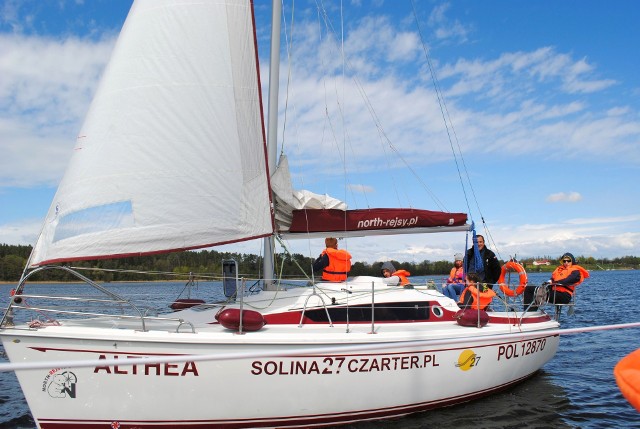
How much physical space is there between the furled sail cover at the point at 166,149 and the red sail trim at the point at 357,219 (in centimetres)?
87

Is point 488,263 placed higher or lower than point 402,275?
higher

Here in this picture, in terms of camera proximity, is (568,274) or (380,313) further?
(568,274)

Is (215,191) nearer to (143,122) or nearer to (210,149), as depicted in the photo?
(210,149)

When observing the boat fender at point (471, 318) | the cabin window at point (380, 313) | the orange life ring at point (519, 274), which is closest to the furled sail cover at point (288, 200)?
the cabin window at point (380, 313)

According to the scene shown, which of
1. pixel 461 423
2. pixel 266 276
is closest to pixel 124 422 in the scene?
pixel 266 276

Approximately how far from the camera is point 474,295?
8711mm

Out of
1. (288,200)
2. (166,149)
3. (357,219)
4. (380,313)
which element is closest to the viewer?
(166,149)

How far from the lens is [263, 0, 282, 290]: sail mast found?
816 centimetres

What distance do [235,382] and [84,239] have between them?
8.41 feet

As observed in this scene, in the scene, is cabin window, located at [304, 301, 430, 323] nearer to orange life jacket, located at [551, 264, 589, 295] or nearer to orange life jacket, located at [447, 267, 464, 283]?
orange life jacket, located at [447, 267, 464, 283]

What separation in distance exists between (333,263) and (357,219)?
0.91m

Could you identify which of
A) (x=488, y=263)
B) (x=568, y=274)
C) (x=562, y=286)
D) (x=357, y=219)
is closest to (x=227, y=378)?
(x=357, y=219)

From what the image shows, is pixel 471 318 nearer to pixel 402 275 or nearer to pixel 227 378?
pixel 402 275

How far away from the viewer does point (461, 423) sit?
7.38m
